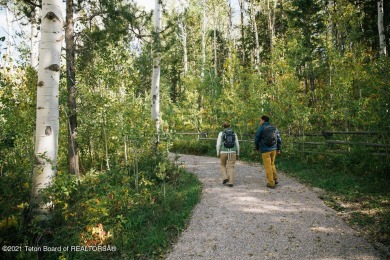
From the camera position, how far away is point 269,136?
744 cm

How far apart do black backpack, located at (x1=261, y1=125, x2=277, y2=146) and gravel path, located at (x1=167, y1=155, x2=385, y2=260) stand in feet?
4.40

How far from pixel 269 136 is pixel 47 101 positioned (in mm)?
5670

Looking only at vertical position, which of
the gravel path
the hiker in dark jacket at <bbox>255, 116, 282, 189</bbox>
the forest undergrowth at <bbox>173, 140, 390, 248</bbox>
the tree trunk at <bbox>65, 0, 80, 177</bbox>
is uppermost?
the tree trunk at <bbox>65, 0, 80, 177</bbox>

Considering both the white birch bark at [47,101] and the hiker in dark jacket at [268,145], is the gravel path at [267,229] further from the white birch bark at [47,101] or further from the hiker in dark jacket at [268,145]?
the white birch bark at [47,101]

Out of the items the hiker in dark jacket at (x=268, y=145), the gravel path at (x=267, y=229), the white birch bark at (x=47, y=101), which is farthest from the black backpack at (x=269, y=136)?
the white birch bark at (x=47, y=101)

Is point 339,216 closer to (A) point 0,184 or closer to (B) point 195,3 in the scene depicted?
(A) point 0,184

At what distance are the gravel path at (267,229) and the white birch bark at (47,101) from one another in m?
2.39

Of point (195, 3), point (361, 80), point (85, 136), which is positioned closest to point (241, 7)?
point (195, 3)

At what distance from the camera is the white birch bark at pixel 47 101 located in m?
3.95

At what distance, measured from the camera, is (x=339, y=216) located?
5336 millimetres

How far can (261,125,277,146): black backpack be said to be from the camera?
7.42 metres
